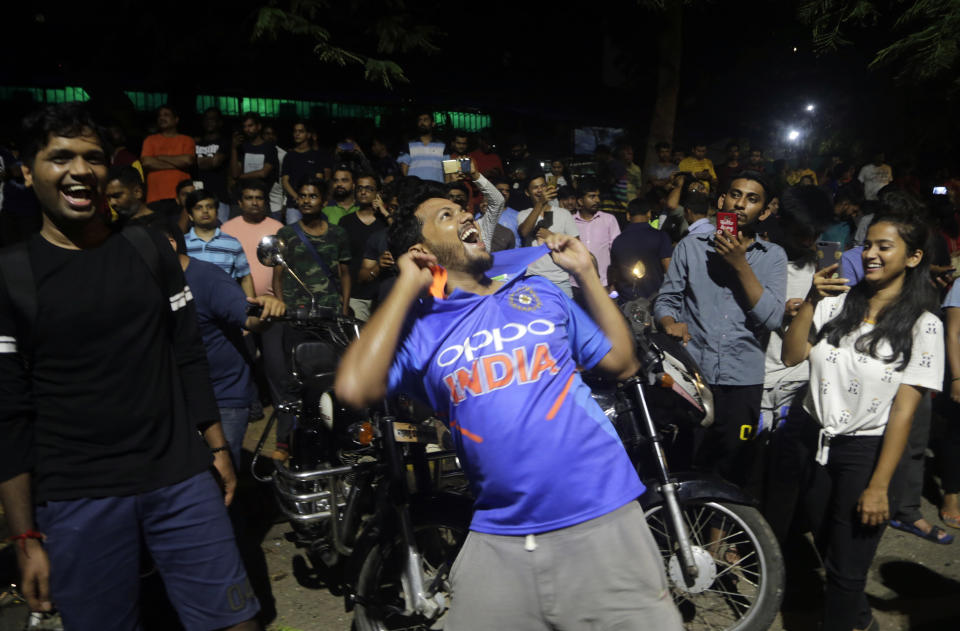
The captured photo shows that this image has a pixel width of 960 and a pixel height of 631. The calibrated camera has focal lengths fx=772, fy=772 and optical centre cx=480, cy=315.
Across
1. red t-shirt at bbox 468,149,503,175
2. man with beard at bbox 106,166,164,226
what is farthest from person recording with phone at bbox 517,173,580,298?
man with beard at bbox 106,166,164,226

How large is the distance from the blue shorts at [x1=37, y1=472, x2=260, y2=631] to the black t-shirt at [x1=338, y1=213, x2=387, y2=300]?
423 centimetres

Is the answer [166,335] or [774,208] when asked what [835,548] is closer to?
[166,335]

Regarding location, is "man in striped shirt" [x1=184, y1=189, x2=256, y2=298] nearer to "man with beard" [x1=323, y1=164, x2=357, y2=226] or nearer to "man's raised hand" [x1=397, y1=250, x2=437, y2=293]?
"man with beard" [x1=323, y1=164, x2=357, y2=226]

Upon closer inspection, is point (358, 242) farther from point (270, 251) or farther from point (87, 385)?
point (87, 385)

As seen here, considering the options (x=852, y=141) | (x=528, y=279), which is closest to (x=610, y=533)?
(x=528, y=279)

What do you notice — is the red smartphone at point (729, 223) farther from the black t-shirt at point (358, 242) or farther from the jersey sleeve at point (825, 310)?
the black t-shirt at point (358, 242)

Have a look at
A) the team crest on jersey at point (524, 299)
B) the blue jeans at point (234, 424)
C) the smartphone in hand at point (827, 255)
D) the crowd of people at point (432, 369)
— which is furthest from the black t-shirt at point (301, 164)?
the team crest on jersey at point (524, 299)

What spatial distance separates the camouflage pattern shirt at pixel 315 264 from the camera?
6.20 metres

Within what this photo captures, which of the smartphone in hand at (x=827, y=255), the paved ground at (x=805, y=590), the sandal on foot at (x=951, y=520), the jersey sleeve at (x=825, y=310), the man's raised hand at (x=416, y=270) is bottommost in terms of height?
the paved ground at (x=805, y=590)

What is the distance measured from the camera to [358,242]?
7.22 meters

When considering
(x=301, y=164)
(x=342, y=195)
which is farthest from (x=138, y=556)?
(x=301, y=164)

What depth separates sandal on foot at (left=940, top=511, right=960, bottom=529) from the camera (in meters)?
5.15

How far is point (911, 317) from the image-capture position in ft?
10.9

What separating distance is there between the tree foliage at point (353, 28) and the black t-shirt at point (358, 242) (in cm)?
366
